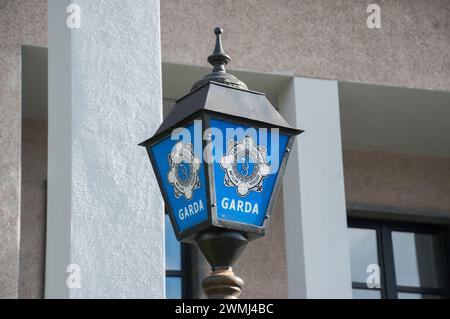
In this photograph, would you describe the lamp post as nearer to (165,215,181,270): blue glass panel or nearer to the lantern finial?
the lantern finial

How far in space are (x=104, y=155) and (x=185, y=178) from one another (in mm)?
1554

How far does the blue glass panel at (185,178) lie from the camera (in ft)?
13.1

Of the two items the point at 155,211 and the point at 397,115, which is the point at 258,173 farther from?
the point at 397,115

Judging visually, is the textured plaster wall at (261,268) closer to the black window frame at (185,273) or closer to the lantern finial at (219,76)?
the black window frame at (185,273)

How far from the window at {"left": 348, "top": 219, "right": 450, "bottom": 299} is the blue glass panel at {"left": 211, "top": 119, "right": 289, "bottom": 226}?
5014 mm

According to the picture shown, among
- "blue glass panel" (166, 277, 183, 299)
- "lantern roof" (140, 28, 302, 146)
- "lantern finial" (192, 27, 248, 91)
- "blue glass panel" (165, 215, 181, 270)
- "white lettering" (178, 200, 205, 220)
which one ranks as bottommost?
"white lettering" (178, 200, 205, 220)

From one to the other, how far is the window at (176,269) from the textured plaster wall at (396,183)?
1.42 meters

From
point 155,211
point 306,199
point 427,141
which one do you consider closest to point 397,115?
point 427,141

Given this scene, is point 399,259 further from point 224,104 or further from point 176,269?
point 224,104

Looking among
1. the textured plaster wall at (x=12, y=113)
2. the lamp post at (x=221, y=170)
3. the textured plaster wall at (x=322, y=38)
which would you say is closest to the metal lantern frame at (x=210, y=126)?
the lamp post at (x=221, y=170)

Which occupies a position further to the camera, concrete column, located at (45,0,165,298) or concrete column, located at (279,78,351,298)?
concrete column, located at (279,78,351,298)

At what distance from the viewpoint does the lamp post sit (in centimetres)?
398

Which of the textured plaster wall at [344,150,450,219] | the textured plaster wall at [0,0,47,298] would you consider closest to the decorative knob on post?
the textured plaster wall at [0,0,47,298]

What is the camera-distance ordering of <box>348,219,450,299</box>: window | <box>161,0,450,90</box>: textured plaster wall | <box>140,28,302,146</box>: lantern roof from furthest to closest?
<box>348,219,450,299</box>: window < <box>161,0,450,90</box>: textured plaster wall < <box>140,28,302,146</box>: lantern roof
